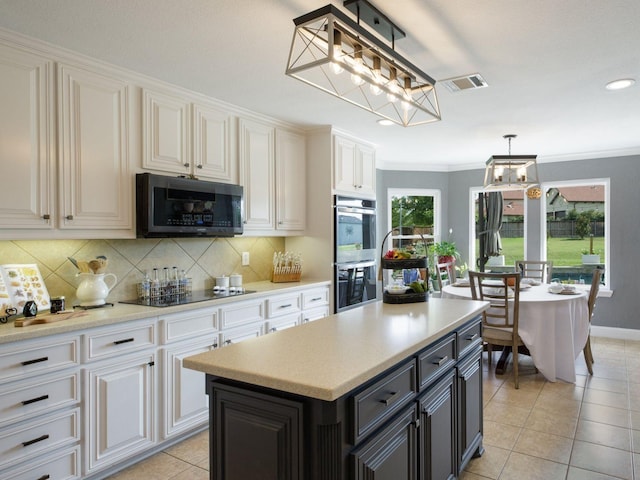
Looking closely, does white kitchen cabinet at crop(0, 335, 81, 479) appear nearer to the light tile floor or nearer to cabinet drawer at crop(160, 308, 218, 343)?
the light tile floor

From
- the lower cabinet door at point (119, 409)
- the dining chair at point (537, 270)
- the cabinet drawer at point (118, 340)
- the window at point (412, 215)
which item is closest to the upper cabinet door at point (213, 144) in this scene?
the cabinet drawer at point (118, 340)

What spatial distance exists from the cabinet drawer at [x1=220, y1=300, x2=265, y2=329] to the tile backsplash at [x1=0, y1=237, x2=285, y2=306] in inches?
22.7

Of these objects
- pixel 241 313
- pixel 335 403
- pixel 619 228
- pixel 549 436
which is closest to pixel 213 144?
pixel 241 313

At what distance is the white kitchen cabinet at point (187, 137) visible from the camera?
2.91 meters

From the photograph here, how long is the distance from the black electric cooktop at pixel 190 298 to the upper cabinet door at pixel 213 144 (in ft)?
2.93

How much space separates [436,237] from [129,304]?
196 inches

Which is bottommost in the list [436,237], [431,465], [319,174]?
[431,465]

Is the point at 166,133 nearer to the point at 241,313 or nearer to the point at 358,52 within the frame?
the point at 241,313

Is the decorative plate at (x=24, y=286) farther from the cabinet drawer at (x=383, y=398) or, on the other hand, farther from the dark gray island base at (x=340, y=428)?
the cabinet drawer at (x=383, y=398)

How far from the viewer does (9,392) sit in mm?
1979

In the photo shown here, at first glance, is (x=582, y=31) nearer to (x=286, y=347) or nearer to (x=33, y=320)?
(x=286, y=347)

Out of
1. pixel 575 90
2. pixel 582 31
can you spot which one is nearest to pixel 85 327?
pixel 582 31

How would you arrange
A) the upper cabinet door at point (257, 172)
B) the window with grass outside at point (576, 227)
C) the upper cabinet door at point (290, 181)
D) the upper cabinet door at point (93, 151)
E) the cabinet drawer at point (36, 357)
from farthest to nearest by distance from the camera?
the window with grass outside at point (576, 227) → the upper cabinet door at point (290, 181) → the upper cabinet door at point (257, 172) → the upper cabinet door at point (93, 151) → the cabinet drawer at point (36, 357)

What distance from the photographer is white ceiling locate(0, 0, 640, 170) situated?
2.00 meters
